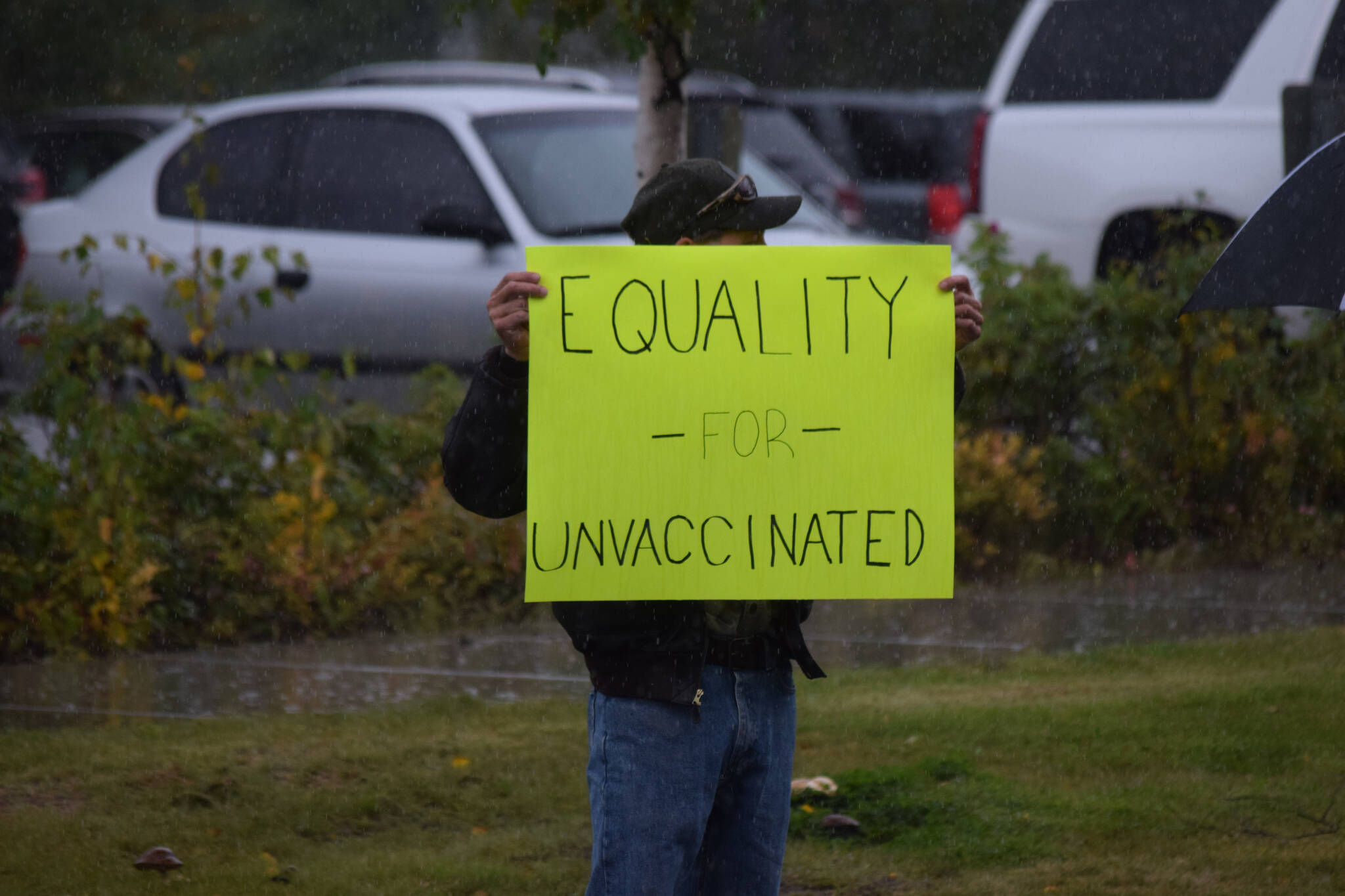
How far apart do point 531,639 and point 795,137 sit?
8835 mm

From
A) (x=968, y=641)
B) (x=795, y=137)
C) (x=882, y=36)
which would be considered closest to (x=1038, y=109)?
(x=968, y=641)

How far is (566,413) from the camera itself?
2.82 m

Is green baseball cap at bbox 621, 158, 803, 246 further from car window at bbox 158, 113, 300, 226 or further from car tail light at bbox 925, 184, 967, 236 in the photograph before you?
car tail light at bbox 925, 184, 967, 236

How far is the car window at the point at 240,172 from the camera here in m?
9.02

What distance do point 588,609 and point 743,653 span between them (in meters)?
0.25

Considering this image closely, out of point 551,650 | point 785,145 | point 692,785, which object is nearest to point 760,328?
point 692,785

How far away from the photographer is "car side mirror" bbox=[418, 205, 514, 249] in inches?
317

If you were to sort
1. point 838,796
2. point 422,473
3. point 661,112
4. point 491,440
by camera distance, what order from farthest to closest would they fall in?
point 422,473 < point 661,112 < point 838,796 < point 491,440

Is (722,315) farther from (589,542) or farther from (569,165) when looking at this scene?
(569,165)

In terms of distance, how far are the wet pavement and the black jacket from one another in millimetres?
2659

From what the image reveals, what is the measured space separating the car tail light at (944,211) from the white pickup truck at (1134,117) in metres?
1.69

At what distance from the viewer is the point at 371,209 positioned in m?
8.73

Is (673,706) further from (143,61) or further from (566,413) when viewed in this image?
(143,61)

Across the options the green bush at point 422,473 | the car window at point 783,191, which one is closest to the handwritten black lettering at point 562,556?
the green bush at point 422,473
